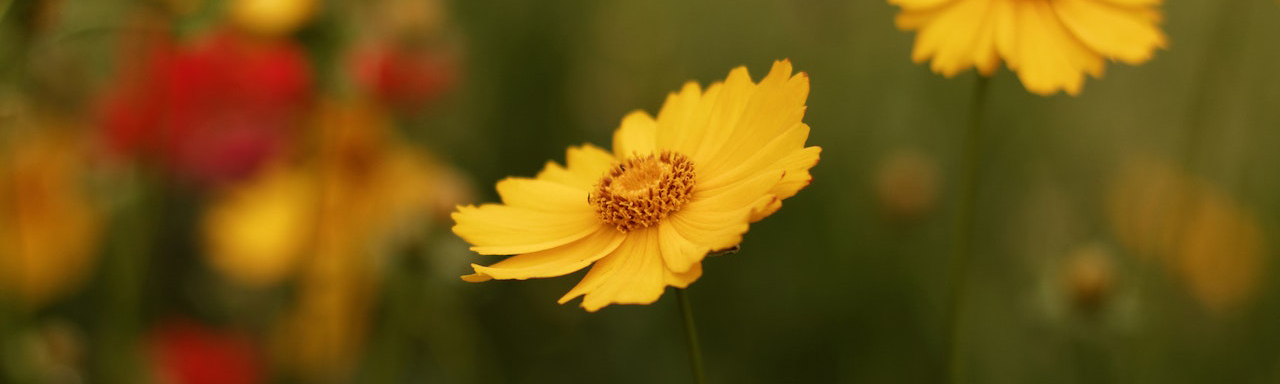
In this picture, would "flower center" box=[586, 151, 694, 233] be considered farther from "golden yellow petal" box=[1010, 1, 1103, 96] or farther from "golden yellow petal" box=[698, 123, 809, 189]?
"golden yellow petal" box=[1010, 1, 1103, 96]

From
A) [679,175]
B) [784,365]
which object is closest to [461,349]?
[784,365]

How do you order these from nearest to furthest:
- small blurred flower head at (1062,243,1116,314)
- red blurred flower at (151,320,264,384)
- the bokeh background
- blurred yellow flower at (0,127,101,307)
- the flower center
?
the flower center
small blurred flower head at (1062,243,1116,314)
the bokeh background
red blurred flower at (151,320,264,384)
blurred yellow flower at (0,127,101,307)

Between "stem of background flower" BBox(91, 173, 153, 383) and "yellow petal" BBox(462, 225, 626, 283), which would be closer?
"yellow petal" BBox(462, 225, 626, 283)

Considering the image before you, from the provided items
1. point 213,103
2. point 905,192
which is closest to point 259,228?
point 213,103

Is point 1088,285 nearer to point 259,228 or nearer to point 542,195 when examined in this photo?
point 542,195

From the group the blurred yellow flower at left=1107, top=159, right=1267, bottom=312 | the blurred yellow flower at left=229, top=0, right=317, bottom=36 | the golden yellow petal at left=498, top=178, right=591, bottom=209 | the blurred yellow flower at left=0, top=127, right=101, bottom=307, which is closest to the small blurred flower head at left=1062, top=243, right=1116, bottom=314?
the blurred yellow flower at left=1107, top=159, right=1267, bottom=312

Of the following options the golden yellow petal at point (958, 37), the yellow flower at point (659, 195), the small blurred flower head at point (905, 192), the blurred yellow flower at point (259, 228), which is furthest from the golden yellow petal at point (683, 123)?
the blurred yellow flower at point (259, 228)

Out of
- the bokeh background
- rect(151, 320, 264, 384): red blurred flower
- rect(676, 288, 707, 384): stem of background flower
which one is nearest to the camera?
rect(676, 288, 707, 384): stem of background flower
